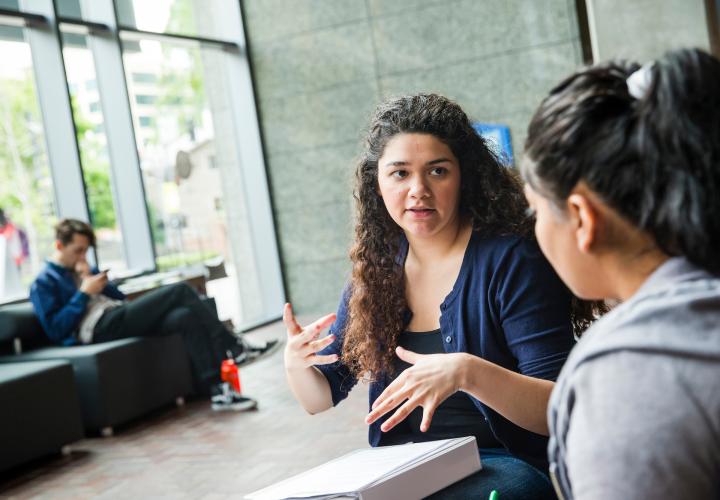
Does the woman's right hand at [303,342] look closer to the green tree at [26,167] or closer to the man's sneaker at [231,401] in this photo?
the man's sneaker at [231,401]

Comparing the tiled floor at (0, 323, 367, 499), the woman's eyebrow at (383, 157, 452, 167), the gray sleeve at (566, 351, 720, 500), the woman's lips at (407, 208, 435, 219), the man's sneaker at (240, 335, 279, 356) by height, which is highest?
the woman's eyebrow at (383, 157, 452, 167)

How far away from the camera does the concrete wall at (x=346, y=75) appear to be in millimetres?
8367

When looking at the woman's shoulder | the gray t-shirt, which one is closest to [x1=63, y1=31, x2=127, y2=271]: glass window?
the woman's shoulder

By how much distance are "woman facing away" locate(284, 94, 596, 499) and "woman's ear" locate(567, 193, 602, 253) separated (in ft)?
2.41

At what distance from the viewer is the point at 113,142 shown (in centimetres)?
767

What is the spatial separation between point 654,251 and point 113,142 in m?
7.26

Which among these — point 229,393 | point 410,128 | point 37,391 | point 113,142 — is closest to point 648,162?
point 410,128

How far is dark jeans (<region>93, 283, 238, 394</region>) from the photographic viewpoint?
5.71m

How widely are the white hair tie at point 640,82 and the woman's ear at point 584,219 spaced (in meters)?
0.12

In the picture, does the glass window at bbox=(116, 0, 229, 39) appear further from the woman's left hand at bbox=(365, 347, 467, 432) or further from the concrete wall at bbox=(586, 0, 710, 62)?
the woman's left hand at bbox=(365, 347, 467, 432)

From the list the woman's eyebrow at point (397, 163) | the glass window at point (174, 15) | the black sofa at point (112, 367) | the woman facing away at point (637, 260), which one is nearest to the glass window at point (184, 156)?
the glass window at point (174, 15)

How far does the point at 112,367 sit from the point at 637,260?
487 cm

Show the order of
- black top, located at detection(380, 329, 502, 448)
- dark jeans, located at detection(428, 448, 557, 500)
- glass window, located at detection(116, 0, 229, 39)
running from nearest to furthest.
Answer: dark jeans, located at detection(428, 448, 557, 500)
black top, located at detection(380, 329, 502, 448)
glass window, located at detection(116, 0, 229, 39)

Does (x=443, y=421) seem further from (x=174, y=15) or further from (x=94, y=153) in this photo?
(x=174, y=15)
